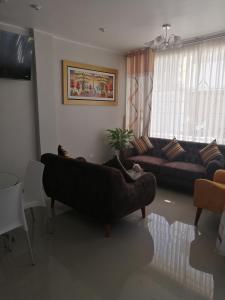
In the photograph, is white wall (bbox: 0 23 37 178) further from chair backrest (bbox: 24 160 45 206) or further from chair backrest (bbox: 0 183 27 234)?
chair backrest (bbox: 0 183 27 234)

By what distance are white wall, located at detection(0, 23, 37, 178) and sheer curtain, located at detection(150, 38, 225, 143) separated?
105 inches

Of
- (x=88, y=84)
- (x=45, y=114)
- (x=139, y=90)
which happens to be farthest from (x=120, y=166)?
(x=139, y=90)

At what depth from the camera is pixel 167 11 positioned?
3.05 meters

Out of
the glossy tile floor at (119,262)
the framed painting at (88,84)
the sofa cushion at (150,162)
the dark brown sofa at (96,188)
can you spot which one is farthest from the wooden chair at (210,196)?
the framed painting at (88,84)

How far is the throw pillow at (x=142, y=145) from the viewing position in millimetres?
5000

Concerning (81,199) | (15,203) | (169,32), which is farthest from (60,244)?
(169,32)

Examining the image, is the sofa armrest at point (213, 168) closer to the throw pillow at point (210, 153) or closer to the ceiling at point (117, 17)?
the throw pillow at point (210, 153)

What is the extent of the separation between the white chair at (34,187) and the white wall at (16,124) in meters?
1.23

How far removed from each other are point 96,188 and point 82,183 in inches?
8.7

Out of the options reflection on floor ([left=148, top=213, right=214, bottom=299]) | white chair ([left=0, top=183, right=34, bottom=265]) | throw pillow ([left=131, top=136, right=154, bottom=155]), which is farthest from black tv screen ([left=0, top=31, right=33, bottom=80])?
reflection on floor ([left=148, top=213, right=214, bottom=299])

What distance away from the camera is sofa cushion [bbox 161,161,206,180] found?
3894 mm

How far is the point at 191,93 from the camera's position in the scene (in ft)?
15.1

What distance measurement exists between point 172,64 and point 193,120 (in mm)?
1247

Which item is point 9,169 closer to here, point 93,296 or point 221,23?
point 93,296
